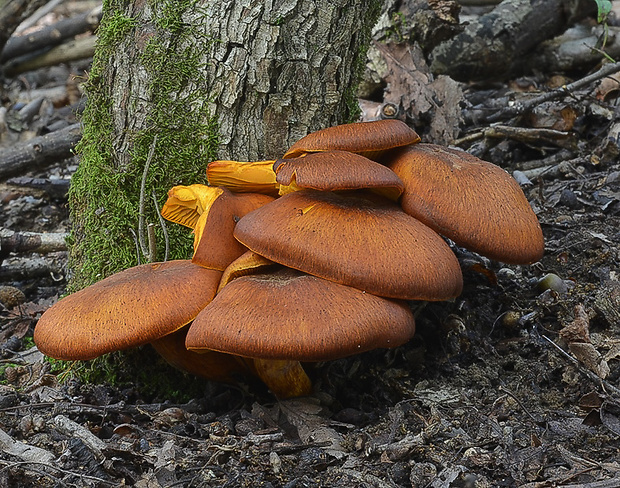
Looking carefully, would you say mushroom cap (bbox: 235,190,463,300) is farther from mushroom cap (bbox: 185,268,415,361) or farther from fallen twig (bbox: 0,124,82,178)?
fallen twig (bbox: 0,124,82,178)

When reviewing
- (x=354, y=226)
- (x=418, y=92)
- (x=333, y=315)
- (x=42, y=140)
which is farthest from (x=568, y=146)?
(x=42, y=140)

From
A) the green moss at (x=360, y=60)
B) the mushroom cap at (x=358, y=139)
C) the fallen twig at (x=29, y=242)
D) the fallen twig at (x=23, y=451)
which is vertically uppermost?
the green moss at (x=360, y=60)

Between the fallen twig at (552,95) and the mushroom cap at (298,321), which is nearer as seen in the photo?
the mushroom cap at (298,321)

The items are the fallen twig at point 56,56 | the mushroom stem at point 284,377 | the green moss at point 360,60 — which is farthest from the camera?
the fallen twig at point 56,56

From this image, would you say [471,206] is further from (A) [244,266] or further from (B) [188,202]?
(B) [188,202]

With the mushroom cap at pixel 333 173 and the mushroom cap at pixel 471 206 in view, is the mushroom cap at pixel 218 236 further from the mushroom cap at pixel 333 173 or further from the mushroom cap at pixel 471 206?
the mushroom cap at pixel 471 206

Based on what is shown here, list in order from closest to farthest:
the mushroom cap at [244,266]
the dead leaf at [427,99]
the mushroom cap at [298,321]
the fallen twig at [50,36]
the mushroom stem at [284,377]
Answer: the mushroom cap at [298,321], the mushroom cap at [244,266], the mushroom stem at [284,377], the dead leaf at [427,99], the fallen twig at [50,36]

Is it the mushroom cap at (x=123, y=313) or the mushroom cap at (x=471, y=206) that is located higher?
the mushroom cap at (x=471, y=206)

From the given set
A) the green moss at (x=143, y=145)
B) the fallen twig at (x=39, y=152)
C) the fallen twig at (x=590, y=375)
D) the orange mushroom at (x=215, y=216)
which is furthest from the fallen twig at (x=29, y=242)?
the fallen twig at (x=590, y=375)
